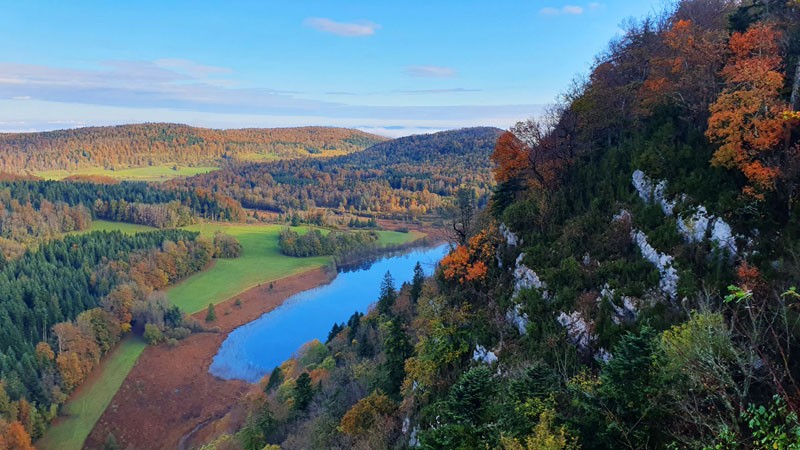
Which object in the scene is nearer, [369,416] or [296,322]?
[369,416]

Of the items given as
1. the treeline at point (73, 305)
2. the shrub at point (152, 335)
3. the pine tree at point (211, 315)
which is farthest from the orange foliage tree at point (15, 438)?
the pine tree at point (211, 315)

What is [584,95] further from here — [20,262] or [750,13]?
[20,262]

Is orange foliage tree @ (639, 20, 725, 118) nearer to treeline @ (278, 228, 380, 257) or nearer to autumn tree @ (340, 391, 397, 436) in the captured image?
autumn tree @ (340, 391, 397, 436)

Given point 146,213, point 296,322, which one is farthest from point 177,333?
point 146,213

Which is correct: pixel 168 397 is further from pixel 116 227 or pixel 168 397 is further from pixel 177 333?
pixel 116 227

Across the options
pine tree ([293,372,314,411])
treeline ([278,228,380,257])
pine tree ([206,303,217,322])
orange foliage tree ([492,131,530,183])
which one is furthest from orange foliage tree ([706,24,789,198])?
treeline ([278,228,380,257])

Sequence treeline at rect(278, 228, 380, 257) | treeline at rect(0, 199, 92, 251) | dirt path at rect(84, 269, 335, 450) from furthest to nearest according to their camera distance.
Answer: treeline at rect(278, 228, 380, 257)
treeline at rect(0, 199, 92, 251)
dirt path at rect(84, 269, 335, 450)

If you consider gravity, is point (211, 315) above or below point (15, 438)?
below
